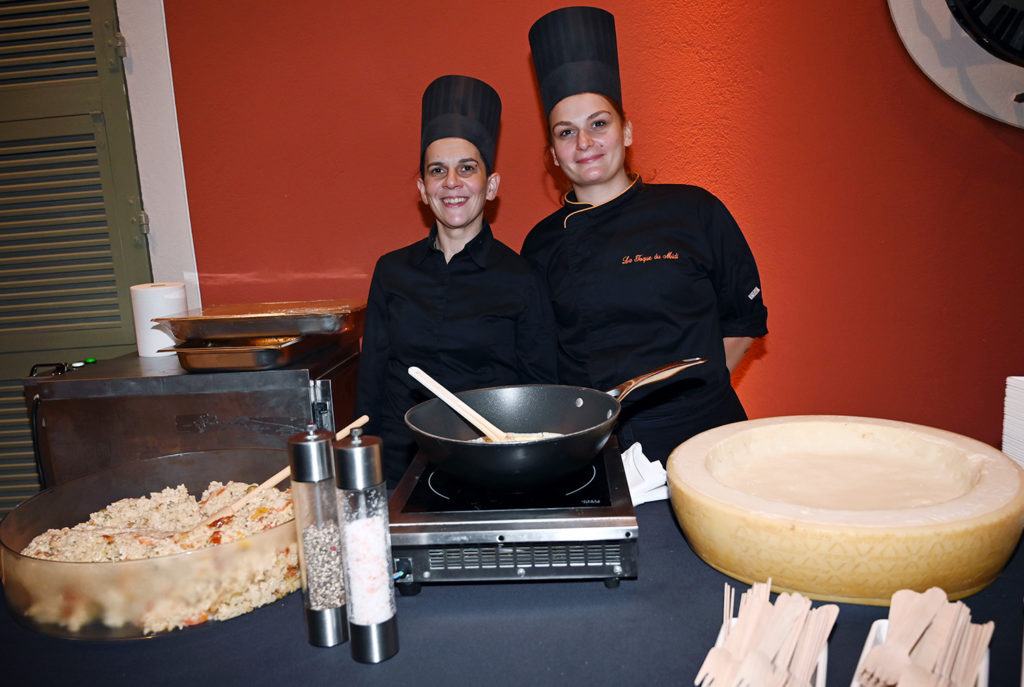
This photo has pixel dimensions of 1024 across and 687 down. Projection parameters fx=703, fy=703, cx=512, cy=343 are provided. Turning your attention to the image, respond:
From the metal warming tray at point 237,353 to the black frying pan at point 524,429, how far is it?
0.95 m

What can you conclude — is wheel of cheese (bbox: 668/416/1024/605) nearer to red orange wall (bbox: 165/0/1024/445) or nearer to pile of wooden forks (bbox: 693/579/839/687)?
pile of wooden forks (bbox: 693/579/839/687)

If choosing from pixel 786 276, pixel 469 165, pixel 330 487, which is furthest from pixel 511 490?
pixel 786 276

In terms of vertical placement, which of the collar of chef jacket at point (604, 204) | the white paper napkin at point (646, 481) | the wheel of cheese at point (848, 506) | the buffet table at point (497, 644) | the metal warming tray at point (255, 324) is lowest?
the buffet table at point (497, 644)

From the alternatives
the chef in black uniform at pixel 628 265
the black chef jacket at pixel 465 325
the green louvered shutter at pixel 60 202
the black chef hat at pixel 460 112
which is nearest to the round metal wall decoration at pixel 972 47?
the chef in black uniform at pixel 628 265

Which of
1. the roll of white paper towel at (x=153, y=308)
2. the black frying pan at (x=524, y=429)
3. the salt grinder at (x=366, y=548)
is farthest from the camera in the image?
the roll of white paper towel at (x=153, y=308)

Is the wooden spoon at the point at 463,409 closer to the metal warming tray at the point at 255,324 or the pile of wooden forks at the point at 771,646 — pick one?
the pile of wooden forks at the point at 771,646

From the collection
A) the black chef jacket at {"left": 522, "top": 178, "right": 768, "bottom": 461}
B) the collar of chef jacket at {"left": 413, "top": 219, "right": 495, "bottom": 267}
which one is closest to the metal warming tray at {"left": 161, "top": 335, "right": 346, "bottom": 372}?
the collar of chef jacket at {"left": 413, "top": 219, "right": 495, "bottom": 267}

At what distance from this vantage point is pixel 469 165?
1971 mm

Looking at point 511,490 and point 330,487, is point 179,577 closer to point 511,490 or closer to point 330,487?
point 330,487

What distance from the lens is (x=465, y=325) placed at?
1.97 metres

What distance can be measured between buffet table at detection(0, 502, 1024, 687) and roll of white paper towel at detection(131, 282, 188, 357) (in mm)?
1439

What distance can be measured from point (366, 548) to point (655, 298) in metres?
1.25

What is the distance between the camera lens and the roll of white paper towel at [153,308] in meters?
2.26

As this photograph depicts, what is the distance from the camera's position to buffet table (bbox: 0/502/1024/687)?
83 cm
